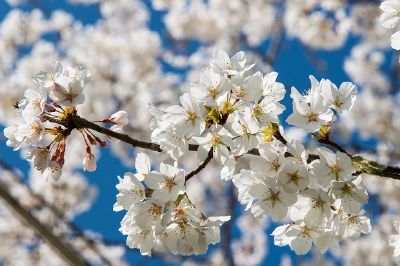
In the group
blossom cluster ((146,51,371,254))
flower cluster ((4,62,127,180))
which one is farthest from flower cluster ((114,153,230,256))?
flower cluster ((4,62,127,180))

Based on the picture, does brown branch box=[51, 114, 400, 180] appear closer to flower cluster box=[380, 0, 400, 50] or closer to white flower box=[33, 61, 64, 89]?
white flower box=[33, 61, 64, 89]

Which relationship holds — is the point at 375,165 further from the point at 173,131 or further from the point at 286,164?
the point at 173,131

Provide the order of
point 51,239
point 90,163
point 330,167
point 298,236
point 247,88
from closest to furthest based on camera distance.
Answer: point 330,167 → point 247,88 → point 298,236 → point 90,163 → point 51,239

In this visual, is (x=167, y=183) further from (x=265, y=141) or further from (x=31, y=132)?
(x=31, y=132)

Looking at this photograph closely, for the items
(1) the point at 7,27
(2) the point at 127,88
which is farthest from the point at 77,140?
(1) the point at 7,27

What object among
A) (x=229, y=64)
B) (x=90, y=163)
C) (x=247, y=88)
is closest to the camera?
(x=247, y=88)

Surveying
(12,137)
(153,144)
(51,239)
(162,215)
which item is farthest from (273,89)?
(51,239)

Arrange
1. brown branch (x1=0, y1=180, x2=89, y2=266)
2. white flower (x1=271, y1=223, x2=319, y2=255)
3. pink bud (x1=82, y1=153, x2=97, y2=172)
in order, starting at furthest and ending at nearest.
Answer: brown branch (x1=0, y1=180, x2=89, y2=266) → pink bud (x1=82, y1=153, x2=97, y2=172) → white flower (x1=271, y1=223, x2=319, y2=255)
